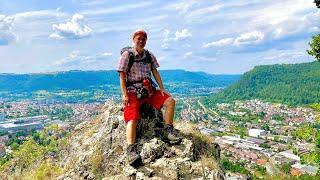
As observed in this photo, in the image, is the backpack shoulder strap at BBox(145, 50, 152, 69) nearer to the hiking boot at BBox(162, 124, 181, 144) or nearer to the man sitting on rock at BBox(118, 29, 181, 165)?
the man sitting on rock at BBox(118, 29, 181, 165)

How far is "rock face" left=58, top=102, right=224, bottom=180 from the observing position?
24.0ft

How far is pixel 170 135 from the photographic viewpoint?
8.27 meters

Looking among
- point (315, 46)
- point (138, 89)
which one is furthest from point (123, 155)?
point (315, 46)

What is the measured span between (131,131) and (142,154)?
52 cm

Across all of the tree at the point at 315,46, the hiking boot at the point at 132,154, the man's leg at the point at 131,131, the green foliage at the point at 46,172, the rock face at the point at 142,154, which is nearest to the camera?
the rock face at the point at 142,154

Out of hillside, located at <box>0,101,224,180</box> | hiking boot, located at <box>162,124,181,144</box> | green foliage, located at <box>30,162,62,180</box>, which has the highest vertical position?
hiking boot, located at <box>162,124,181,144</box>

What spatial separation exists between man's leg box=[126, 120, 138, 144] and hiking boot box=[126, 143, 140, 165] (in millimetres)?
114

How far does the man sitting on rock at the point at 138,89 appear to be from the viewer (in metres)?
8.17

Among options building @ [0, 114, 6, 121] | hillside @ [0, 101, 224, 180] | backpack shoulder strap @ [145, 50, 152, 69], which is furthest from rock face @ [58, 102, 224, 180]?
building @ [0, 114, 6, 121]

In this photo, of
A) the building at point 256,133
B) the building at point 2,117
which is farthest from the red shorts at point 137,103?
the building at point 2,117

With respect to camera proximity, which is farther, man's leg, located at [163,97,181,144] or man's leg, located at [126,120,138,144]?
man's leg, located at [163,97,181,144]

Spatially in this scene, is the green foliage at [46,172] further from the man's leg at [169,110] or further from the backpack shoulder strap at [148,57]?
the backpack shoulder strap at [148,57]

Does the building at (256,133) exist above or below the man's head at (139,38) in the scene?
below

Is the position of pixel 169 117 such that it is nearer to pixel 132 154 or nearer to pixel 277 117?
pixel 132 154
